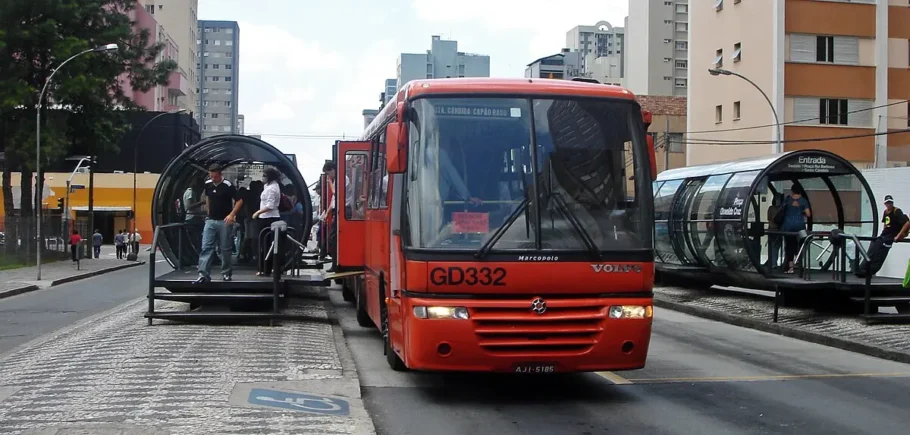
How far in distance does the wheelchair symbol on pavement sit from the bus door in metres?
5.14

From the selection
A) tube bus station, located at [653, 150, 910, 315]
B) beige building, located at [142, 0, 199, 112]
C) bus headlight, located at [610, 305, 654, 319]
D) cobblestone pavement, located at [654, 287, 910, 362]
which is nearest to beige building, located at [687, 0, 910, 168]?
tube bus station, located at [653, 150, 910, 315]

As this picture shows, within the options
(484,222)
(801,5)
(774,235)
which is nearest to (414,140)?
(484,222)

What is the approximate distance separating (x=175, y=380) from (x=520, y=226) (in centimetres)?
338

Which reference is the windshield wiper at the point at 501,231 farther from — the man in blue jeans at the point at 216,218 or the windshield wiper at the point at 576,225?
the man in blue jeans at the point at 216,218

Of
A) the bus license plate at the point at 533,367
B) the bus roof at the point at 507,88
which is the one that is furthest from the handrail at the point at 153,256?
the bus license plate at the point at 533,367

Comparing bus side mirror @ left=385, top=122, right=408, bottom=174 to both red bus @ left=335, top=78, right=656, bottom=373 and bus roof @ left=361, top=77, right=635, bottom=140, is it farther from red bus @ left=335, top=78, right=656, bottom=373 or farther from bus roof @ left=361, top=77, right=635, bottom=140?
bus roof @ left=361, top=77, right=635, bottom=140

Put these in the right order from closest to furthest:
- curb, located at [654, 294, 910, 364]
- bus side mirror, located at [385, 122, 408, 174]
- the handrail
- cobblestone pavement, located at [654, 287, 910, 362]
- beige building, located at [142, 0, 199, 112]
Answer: bus side mirror, located at [385, 122, 408, 174] → curb, located at [654, 294, 910, 364] → the handrail → cobblestone pavement, located at [654, 287, 910, 362] → beige building, located at [142, 0, 199, 112]

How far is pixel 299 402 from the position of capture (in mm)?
8086

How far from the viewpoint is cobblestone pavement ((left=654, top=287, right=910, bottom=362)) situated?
13.2m

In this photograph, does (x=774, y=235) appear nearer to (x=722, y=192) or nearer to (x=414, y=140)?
(x=722, y=192)

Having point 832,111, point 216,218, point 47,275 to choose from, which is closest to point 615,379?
point 216,218

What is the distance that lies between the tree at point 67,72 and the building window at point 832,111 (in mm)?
29579

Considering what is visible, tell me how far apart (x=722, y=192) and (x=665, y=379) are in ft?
29.7

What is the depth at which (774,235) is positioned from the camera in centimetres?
1780
